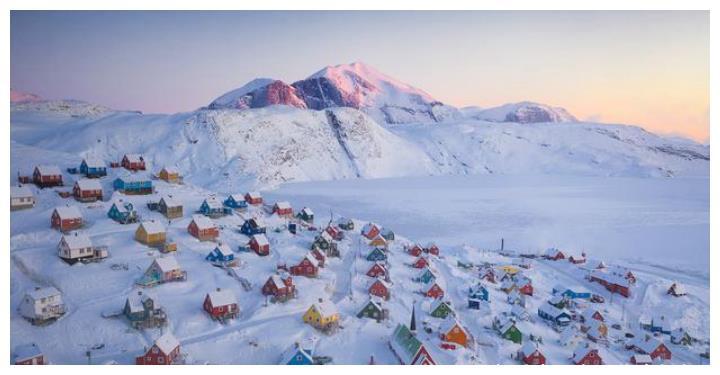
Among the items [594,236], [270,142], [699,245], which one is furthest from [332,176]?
[699,245]

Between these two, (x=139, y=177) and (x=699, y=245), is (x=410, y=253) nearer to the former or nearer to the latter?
(x=139, y=177)

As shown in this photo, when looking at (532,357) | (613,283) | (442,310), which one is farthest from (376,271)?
(613,283)

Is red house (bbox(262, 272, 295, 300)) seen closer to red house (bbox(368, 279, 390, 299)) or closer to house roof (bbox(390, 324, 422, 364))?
red house (bbox(368, 279, 390, 299))

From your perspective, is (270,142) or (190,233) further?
(270,142)

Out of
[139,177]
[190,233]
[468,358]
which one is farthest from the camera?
[139,177]

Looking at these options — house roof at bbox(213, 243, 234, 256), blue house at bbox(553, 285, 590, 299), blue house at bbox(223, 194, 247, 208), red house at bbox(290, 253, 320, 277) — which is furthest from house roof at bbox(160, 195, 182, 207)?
Result: blue house at bbox(553, 285, 590, 299)
